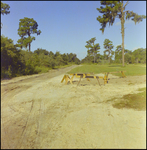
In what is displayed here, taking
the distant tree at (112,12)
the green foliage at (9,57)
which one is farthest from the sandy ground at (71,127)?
the distant tree at (112,12)

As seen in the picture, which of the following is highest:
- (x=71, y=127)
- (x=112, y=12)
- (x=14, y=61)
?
(x=112, y=12)

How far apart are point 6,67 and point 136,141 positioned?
41.9 feet

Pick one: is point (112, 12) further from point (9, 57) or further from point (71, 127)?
point (71, 127)

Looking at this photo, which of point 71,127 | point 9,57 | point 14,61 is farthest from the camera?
point 14,61

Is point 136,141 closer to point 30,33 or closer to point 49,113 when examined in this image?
point 49,113

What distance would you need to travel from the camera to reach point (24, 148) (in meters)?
2.33

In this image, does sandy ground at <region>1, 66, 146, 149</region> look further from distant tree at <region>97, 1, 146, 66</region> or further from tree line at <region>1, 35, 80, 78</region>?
distant tree at <region>97, 1, 146, 66</region>

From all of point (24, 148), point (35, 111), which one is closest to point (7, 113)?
point (35, 111)

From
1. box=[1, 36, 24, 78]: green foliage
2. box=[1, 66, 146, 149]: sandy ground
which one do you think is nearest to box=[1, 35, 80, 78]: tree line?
box=[1, 36, 24, 78]: green foliage

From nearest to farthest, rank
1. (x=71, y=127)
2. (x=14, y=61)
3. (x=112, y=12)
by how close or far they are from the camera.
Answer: (x=71, y=127) < (x=14, y=61) < (x=112, y=12)

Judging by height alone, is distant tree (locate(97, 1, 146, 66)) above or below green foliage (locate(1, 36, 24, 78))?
above

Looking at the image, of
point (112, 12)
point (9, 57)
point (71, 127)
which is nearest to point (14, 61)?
point (9, 57)

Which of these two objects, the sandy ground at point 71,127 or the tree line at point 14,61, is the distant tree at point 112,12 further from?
the sandy ground at point 71,127

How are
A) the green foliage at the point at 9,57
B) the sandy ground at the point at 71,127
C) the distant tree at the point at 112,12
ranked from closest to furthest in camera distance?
the sandy ground at the point at 71,127, the green foliage at the point at 9,57, the distant tree at the point at 112,12
